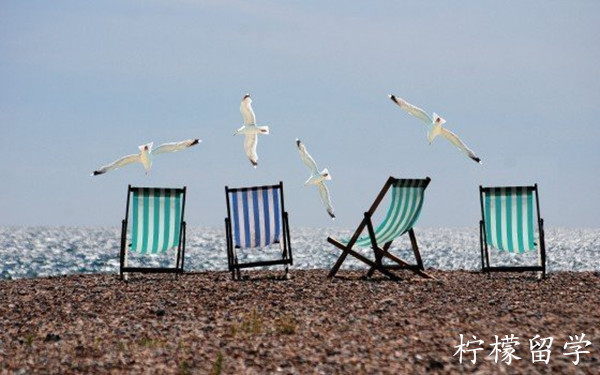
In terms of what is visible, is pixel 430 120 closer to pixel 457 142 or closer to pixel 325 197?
pixel 457 142

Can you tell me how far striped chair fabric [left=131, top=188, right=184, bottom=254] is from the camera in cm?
995

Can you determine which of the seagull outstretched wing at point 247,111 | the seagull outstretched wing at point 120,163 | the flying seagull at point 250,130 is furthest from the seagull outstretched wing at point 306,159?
the seagull outstretched wing at point 120,163

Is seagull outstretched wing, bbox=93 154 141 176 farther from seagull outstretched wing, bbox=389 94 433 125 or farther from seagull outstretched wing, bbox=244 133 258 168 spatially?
seagull outstretched wing, bbox=389 94 433 125

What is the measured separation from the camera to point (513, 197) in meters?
10.2

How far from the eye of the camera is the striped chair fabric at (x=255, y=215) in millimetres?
9773

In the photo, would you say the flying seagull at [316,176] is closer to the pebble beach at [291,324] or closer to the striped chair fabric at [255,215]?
the striped chair fabric at [255,215]

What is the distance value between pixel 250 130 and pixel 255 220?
3.34 ft

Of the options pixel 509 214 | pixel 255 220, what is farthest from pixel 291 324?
pixel 509 214

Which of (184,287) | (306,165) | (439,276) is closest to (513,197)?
(439,276)

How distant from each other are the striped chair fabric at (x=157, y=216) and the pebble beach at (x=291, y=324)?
0.49 m

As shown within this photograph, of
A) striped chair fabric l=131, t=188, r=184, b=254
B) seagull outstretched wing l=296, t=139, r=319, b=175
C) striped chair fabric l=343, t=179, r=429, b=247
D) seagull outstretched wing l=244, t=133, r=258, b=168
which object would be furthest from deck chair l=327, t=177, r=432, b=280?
striped chair fabric l=131, t=188, r=184, b=254

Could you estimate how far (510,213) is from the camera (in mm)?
10227

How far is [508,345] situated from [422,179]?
162 inches

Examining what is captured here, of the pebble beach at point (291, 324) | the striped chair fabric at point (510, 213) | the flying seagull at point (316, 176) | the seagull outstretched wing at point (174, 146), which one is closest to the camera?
the pebble beach at point (291, 324)
